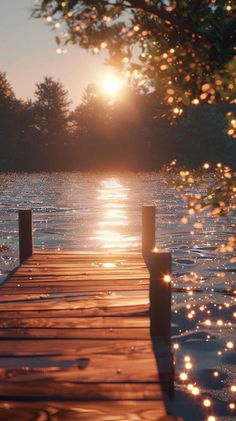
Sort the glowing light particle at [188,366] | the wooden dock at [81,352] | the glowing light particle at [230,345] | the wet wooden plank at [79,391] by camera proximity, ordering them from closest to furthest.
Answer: the wooden dock at [81,352], the wet wooden plank at [79,391], the glowing light particle at [188,366], the glowing light particle at [230,345]

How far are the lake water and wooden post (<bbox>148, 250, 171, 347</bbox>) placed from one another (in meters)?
0.81

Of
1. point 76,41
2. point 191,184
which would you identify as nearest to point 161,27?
point 76,41

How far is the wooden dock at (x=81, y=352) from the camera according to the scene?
5.48m

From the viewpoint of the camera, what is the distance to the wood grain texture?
5.48 metres

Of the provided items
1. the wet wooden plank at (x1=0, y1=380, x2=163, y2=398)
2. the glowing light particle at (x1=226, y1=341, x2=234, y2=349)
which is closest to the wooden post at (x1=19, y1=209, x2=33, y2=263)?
the glowing light particle at (x1=226, y1=341, x2=234, y2=349)

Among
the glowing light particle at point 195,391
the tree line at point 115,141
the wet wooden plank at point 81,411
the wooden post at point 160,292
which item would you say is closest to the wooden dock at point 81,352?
the wet wooden plank at point 81,411

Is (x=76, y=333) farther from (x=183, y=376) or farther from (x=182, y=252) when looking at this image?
(x=182, y=252)

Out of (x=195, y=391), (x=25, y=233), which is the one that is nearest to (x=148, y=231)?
(x=25, y=233)

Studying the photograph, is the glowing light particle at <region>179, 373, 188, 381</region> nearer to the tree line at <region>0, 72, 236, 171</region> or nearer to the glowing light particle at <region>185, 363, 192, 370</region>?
the glowing light particle at <region>185, 363, 192, 370</region>

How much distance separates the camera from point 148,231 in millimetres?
13680

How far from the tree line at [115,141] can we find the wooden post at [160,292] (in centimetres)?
A: 8216

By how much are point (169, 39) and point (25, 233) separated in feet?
22.5

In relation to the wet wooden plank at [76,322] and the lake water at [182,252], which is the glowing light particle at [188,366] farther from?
the wet wooden plank at [76,322]

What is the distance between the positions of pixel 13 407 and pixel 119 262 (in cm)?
726
